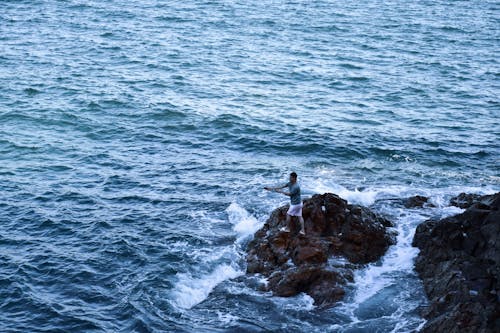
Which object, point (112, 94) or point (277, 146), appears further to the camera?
point (112, 94)

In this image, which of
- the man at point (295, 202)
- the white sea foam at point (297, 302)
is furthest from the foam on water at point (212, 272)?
the man at point (295, 202)

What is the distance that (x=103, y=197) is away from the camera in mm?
29266

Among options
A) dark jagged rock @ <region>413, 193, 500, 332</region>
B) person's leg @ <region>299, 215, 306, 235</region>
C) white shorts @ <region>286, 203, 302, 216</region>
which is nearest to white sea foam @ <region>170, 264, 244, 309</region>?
person's leg @ <region>299, 215, 306, 235</region>

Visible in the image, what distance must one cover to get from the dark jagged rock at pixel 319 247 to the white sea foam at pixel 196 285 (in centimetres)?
83

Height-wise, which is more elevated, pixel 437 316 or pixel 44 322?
pixel 437 316

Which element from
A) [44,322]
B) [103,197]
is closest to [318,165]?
[103,197]

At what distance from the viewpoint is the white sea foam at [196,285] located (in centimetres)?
2193

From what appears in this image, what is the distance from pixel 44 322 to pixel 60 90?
2436 cm

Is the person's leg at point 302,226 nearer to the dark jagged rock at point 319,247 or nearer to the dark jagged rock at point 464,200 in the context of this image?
the dark jagged rock at point 319,247

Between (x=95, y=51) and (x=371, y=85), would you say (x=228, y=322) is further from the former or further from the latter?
(x=95, y=51)

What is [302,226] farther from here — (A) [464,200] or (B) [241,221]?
(A) [464,200]

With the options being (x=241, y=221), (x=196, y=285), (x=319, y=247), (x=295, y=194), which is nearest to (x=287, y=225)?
(x=295, y=194)

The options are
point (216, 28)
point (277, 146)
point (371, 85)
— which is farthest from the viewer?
point (216, 28)

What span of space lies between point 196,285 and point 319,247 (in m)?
4.37
